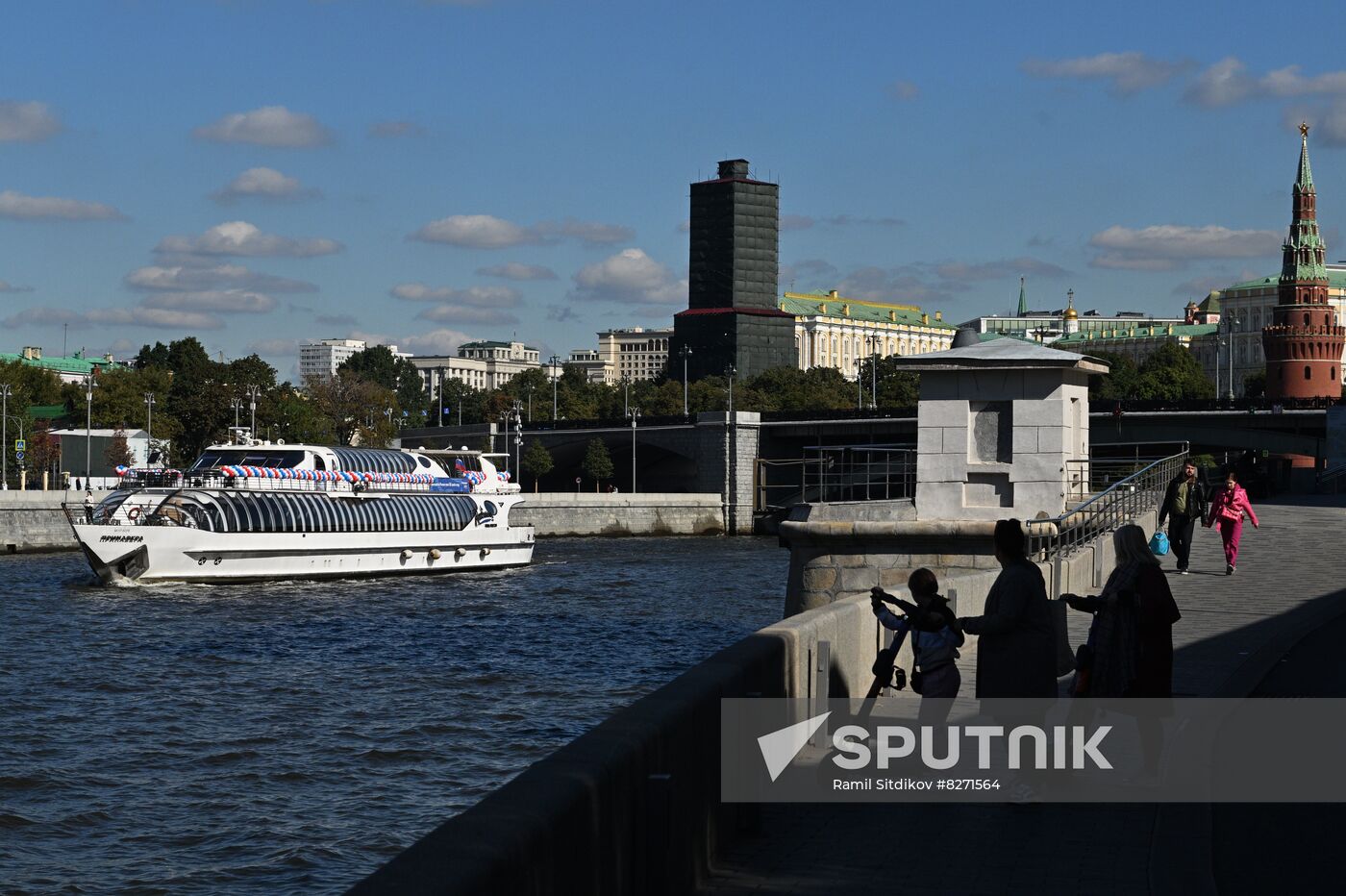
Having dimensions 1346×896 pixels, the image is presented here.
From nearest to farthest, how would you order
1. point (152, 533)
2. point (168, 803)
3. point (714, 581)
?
1. point (168, 803)
2. point (152, 533)
3. point (714, 581)

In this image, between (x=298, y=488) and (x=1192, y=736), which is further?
(x=298, y=488)

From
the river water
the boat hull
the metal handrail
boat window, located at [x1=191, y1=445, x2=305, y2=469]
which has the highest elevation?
boat window, located at [x1=191, y1=445, x2=305, y2=469]

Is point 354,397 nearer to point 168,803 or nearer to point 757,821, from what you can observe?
point 168,803

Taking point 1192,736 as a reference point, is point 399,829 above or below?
below

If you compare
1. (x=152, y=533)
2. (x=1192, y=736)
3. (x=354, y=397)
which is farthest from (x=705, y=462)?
(x=1192, y=736)

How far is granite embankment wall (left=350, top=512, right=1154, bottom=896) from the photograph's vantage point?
5.62 meters

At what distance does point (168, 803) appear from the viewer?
2017 cm

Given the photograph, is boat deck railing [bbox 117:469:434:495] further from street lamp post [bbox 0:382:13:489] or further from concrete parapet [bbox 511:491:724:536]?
street lamp post [bbox 0:382:13:489]

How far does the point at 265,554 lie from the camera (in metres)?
56.6

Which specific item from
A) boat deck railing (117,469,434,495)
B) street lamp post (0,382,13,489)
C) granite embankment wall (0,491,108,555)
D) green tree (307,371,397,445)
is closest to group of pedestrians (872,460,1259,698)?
boat deck railing (117,469,434,495)

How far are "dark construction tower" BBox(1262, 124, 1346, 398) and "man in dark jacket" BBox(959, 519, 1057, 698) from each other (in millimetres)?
144961

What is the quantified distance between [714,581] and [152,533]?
18.9 meters

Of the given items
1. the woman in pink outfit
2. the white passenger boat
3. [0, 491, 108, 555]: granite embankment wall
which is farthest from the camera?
[0, 491, 108, 555]: granite embankment wall

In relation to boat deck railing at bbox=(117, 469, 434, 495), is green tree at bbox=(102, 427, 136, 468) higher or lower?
higher
